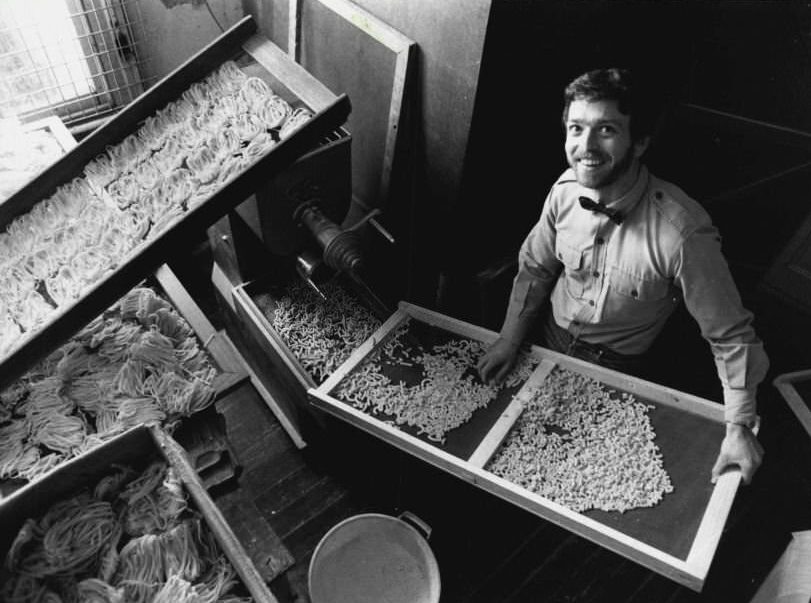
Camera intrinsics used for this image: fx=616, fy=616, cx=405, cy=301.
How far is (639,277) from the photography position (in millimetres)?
2096

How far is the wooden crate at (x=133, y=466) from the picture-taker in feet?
4.97

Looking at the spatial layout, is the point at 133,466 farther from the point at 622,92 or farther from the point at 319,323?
the point at 622,92

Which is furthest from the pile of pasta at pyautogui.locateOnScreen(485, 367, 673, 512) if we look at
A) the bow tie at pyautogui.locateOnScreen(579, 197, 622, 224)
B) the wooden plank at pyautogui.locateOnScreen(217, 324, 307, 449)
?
the wooden plank at pyautogui.locateOnScreen(217, 324, 307, 449)

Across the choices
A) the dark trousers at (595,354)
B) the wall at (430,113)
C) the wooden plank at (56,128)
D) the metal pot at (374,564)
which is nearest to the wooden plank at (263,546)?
the metal pot at (374,564)

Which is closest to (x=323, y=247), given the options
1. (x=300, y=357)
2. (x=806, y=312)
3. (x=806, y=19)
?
(x=300, y=357)

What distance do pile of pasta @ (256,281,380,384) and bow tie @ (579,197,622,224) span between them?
106 cm

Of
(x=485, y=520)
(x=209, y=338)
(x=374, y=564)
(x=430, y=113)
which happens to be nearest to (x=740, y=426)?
(x=485, y=520)

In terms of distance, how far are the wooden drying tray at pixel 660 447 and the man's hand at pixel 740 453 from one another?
29 mm

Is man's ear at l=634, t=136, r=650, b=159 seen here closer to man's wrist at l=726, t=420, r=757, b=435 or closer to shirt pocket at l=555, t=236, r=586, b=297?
shirt pocket at l=555, t=236, r=586, b=297

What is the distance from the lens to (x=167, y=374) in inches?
78.3

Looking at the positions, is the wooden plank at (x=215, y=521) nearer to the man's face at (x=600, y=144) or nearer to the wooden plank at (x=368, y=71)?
the man's face at (x=600, y=144)

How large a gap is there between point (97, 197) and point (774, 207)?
11.6 ft

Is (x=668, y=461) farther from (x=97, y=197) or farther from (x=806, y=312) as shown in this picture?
(x=97, y=197)

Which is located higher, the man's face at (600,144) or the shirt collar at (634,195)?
the man's face at (600,144)
